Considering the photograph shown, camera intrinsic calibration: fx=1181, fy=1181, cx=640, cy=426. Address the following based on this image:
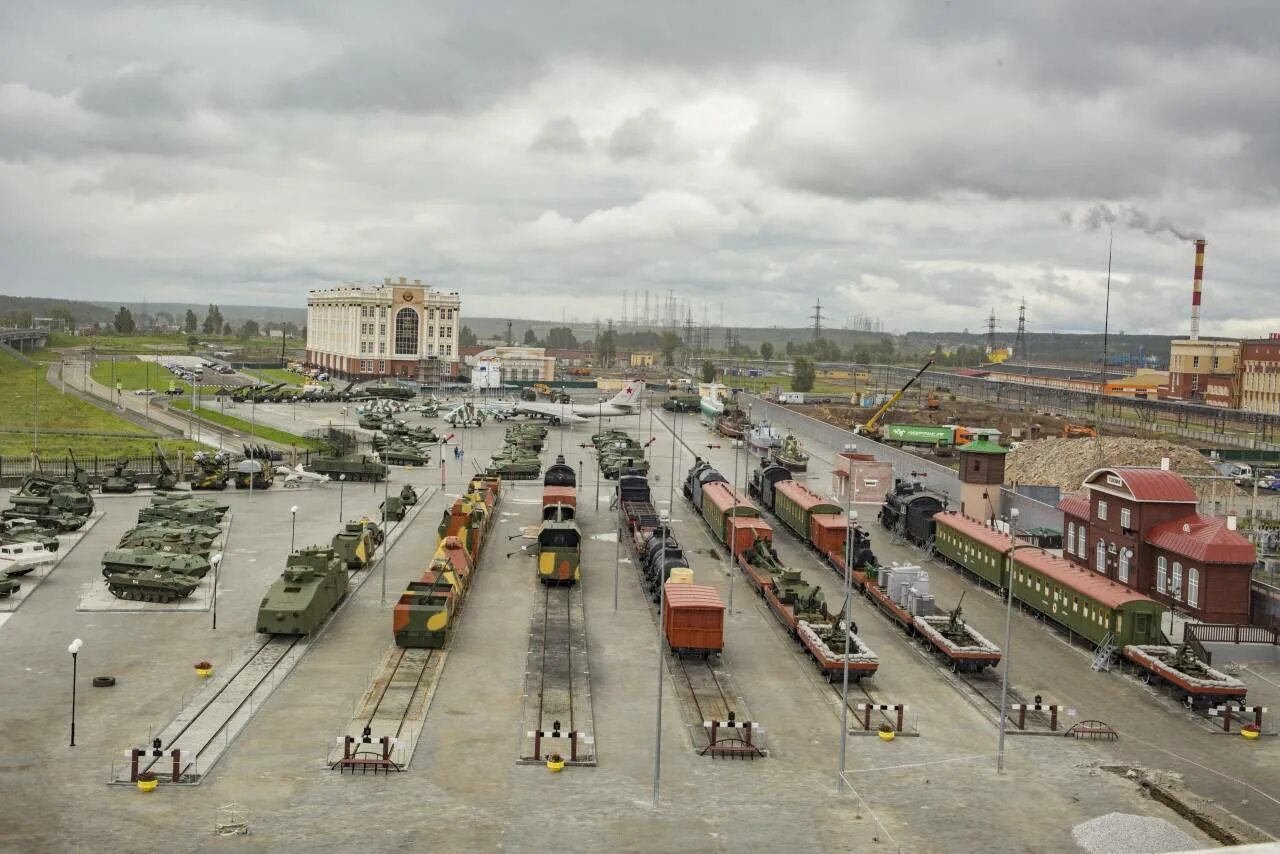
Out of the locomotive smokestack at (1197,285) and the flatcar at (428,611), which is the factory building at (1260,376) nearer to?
the locomotive smokestack at (1197,285)

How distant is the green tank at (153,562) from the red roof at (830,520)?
3119 cm


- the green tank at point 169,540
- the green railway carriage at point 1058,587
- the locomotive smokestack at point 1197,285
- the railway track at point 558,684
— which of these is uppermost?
the locomotive smokestack at point 1197,285

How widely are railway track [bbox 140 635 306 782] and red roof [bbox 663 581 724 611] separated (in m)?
13.7

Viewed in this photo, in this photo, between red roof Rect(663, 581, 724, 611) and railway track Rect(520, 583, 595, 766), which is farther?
red roof Rect(663, 581, 724, 611)

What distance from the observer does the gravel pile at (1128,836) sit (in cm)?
2688

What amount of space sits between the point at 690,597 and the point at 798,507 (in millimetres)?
26936

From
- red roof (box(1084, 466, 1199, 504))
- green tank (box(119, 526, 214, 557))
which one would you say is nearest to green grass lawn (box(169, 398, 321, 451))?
green tank (box(119, 526, 214, 557))

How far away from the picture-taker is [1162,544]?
49625mm

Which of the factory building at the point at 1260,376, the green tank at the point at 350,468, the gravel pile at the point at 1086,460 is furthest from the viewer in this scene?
the factory building at the point at 1260,376

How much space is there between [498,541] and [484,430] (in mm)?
69093

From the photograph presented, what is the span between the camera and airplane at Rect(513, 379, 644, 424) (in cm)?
14250

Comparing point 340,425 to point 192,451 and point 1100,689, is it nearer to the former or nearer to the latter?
point 192,451

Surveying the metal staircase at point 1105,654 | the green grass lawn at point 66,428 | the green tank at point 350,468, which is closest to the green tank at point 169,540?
the green tank at point 350,468

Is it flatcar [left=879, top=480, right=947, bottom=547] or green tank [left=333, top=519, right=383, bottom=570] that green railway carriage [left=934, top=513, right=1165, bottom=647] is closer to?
flatcar [left=879, top=480, right=947, bottom=547]
